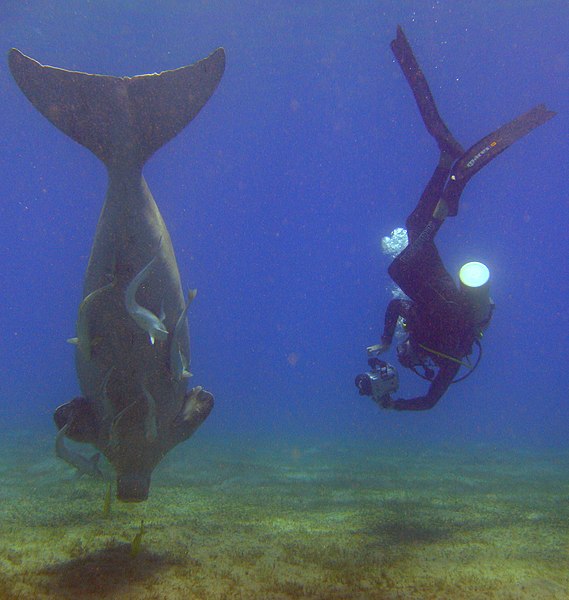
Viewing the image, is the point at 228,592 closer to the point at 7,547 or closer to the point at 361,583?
the point at 361,583

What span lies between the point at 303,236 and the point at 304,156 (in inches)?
969

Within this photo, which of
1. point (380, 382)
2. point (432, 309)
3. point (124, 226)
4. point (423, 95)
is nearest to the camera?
point (124, 226)

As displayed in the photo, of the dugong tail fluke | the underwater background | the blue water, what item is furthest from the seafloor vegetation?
the blue water

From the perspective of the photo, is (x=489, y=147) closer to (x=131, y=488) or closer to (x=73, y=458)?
(x=131, y=488)

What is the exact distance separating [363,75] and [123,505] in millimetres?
25165

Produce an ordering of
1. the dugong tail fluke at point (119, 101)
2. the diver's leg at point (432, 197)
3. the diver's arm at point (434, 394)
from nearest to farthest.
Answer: the dugong tail fluke at point (119, 101), the diver's arm at point (434, 394), the diver's leg at point (432, 197)

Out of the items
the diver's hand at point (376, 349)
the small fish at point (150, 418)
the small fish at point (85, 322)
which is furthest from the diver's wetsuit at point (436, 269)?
the small fish at point (85, 322)

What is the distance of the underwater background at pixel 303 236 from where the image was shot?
4.11 m

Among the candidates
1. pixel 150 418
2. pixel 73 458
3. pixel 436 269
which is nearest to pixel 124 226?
pixel 150 418

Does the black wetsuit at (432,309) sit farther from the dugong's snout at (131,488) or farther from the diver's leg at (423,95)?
the dugong's snout at (131,488)

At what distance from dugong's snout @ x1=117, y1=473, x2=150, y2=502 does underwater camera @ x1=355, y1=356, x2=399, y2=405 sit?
128 inches

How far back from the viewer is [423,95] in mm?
7363

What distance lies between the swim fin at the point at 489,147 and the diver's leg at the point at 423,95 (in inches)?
12.1

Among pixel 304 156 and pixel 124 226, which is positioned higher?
pixel 304 156
